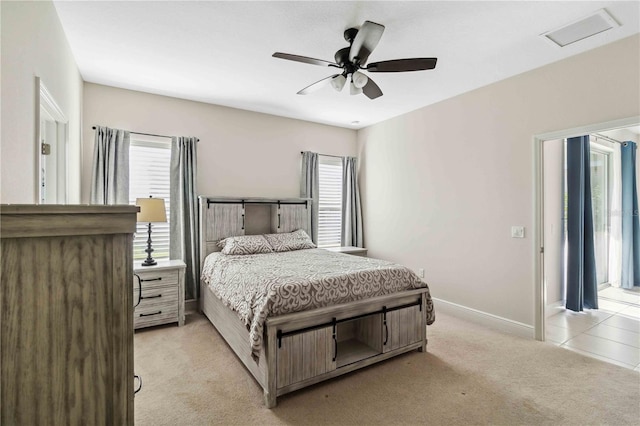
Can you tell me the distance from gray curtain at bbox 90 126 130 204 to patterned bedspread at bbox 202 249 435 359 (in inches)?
61.0

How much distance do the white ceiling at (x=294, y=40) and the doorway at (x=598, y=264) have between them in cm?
99

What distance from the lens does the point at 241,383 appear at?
8.07 feet

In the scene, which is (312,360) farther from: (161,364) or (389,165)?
(389,165)

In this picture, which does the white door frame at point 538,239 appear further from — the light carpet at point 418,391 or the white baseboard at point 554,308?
the white baseboard at point 554,308

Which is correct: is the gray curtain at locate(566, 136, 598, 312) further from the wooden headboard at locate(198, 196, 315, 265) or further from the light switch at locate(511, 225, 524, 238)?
the wooden headboard at locate(198, 196, 315, 265)

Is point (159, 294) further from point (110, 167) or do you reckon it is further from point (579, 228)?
point (579, 228)

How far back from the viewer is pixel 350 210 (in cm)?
555

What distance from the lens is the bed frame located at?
7.26ft

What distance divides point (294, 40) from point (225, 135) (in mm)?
2122

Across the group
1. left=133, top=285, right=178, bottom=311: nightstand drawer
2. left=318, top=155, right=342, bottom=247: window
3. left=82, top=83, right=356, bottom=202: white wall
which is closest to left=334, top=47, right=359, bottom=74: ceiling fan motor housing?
left=82, top=83, right=356, bottom=202: white wall

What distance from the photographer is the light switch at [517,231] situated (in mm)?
3395

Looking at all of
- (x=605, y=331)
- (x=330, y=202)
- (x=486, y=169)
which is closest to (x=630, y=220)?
(x=605, y=331)

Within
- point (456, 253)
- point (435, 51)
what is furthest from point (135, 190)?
point (456, 253)

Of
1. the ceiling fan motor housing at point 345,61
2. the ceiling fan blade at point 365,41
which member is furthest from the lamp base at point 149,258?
the ceiling fan blade at point 365,41
